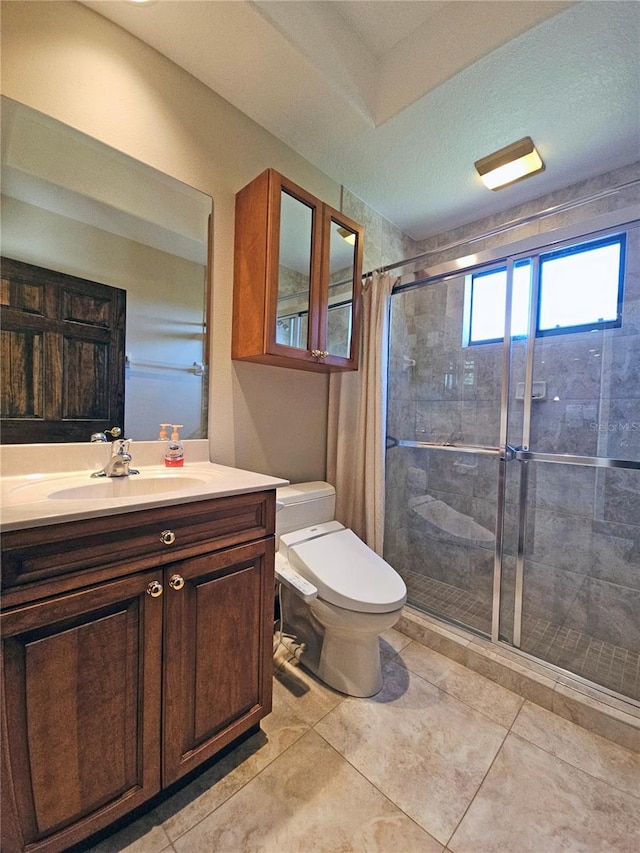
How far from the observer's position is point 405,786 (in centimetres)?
104

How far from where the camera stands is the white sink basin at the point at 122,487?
3.35 ft

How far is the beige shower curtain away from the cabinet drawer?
960 mm

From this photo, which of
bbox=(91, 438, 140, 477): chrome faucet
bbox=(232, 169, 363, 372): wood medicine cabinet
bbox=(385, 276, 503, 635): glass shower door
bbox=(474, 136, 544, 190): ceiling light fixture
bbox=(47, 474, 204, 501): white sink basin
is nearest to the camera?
bbox=(47, 474, 204, 501): white sink basin

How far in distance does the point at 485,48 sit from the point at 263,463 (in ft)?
5.98

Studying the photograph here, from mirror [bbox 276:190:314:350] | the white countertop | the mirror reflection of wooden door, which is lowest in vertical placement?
the white countertop

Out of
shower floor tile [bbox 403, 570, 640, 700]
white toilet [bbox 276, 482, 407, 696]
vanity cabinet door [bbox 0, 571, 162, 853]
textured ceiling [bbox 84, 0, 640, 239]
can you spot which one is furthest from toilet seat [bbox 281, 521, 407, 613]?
textured ceiling [bbox 84, 0, 640, 239]

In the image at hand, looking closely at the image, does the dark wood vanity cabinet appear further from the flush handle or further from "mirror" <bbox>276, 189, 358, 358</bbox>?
"mirror" <bbox>276, 189, 358, 358</bbox>

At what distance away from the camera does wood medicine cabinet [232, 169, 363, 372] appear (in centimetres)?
143

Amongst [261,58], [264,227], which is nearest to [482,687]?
[264,227]

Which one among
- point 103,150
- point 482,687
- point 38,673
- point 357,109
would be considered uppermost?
point 357,109

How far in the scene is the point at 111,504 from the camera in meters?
0.79

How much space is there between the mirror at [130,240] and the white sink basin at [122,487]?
0.22 meters

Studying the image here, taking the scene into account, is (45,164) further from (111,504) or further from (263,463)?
(263,463)

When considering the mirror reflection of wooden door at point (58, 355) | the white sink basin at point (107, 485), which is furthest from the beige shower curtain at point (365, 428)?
the mirror reflection of wooden door at point (58, 355)
